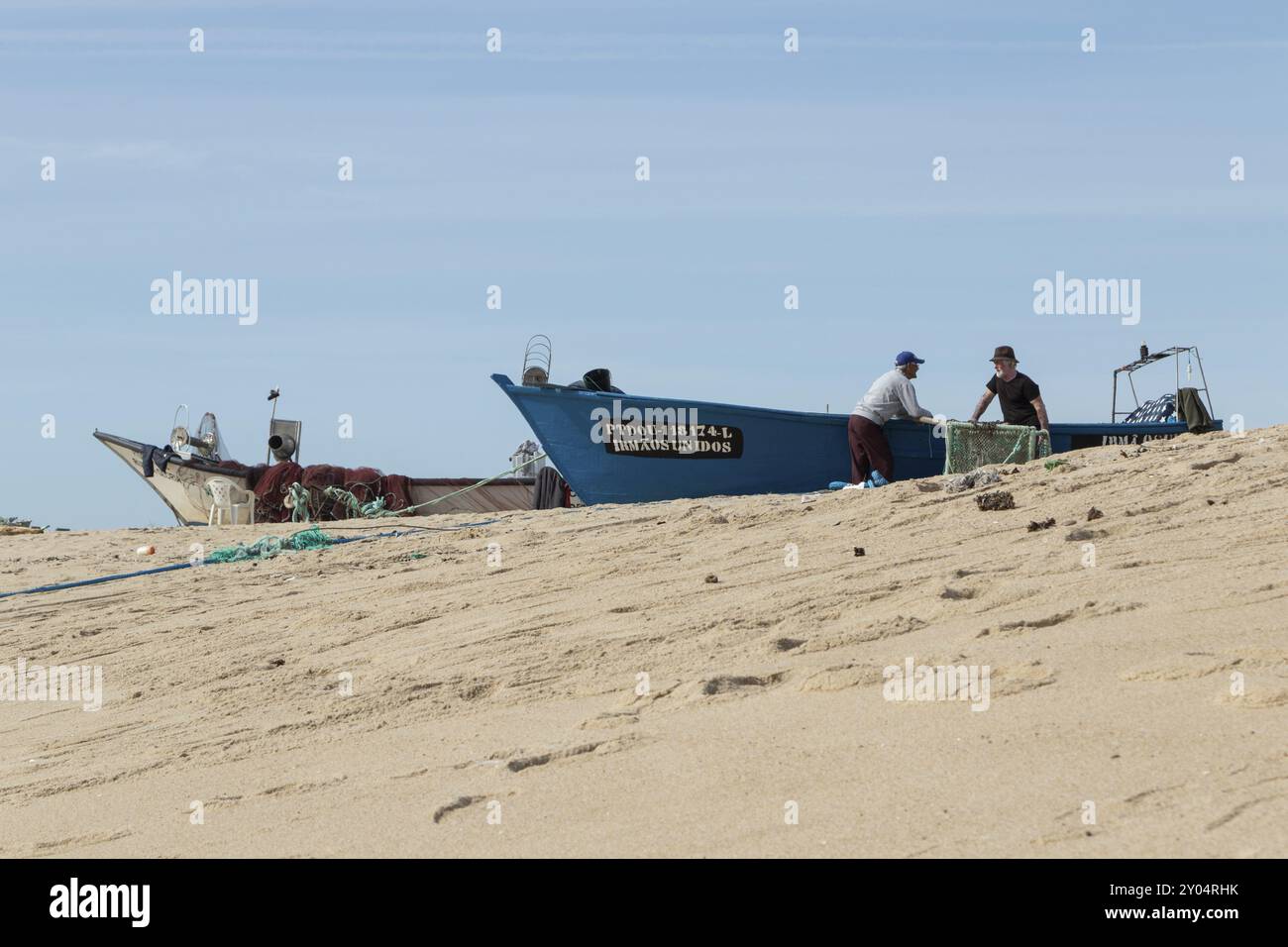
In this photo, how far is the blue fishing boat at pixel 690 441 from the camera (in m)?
15.4

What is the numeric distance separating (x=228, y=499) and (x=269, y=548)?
10142 millimetres

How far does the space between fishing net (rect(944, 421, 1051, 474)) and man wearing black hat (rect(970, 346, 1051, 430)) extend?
0.25 meters

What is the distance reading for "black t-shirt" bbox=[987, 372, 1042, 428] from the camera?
13.0 meters

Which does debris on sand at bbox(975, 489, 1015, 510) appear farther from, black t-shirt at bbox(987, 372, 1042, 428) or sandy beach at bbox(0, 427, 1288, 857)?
black t-shirt at bbox(987, 372, 1042, 428)

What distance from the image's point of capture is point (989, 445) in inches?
505

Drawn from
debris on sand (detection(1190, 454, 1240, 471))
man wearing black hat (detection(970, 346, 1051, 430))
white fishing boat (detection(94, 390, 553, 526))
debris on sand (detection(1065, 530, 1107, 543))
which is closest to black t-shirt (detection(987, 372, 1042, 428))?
man wearing black hat (detection(970, 346, 1051, 430))

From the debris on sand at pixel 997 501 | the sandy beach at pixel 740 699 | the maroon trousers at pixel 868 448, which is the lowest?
the sandy beach at pixel 740 699

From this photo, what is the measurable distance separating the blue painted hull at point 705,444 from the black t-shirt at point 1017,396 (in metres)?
2.29

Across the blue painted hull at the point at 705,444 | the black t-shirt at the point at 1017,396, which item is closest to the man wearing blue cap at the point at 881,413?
the black t-shirt at the point at 1017,396

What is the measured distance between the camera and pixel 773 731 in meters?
4.56

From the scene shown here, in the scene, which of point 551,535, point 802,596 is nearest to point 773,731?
point 802,596

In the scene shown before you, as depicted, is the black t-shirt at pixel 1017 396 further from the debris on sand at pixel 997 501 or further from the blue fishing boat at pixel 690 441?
the debris on sand at pixel 997 501

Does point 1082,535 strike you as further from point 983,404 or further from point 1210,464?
point 983,404
